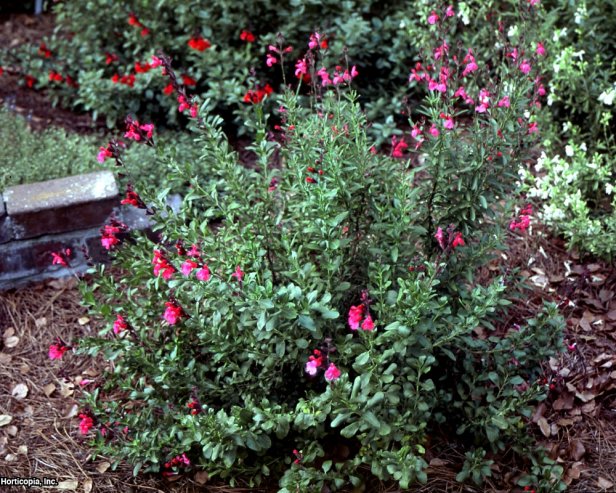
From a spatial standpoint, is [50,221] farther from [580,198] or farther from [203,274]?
[580,198]

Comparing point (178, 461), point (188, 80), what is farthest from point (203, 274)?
point (188, 80)

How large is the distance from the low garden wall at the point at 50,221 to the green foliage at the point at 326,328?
860 mm

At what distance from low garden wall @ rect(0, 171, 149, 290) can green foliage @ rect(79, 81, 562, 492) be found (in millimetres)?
860

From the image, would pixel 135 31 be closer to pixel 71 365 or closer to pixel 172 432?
pixel 71 365

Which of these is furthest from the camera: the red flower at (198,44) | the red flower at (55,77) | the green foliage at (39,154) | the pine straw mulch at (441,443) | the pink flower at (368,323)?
the red flower at (55,77)

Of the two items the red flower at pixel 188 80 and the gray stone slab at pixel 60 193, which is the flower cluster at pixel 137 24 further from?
the gray stone slab at pixel 60 193

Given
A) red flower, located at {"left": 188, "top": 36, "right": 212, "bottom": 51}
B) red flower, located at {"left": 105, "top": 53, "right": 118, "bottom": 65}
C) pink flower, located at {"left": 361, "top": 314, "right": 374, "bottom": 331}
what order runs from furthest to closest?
red flower, located at {"left": 105, "top": 53, "right": 118, "bottom": 65}
red flower, located at {"left": 188, "top": 36, "right": 212, "bottom": 51}
pink flower, located at {"left": 361, "top": 314, "right": 374, "bottom": 331}

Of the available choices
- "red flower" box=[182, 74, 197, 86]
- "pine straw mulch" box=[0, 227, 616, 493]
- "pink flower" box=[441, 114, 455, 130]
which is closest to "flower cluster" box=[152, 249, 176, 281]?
"pine straw mulch" box=[0, 227, 616, 493]

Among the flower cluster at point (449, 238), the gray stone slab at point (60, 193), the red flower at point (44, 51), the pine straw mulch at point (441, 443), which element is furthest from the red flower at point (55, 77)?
the flower cluster at point (449, 238)

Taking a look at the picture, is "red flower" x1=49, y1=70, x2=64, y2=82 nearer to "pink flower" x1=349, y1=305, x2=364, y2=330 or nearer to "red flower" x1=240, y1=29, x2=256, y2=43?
"red flower" x1=240, y1=29, x2=256, y2=43

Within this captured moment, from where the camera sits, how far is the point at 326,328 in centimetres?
242

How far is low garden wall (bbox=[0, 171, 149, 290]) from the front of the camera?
3.40m

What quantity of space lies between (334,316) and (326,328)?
0.30m

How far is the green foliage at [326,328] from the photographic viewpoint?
2230 mm
